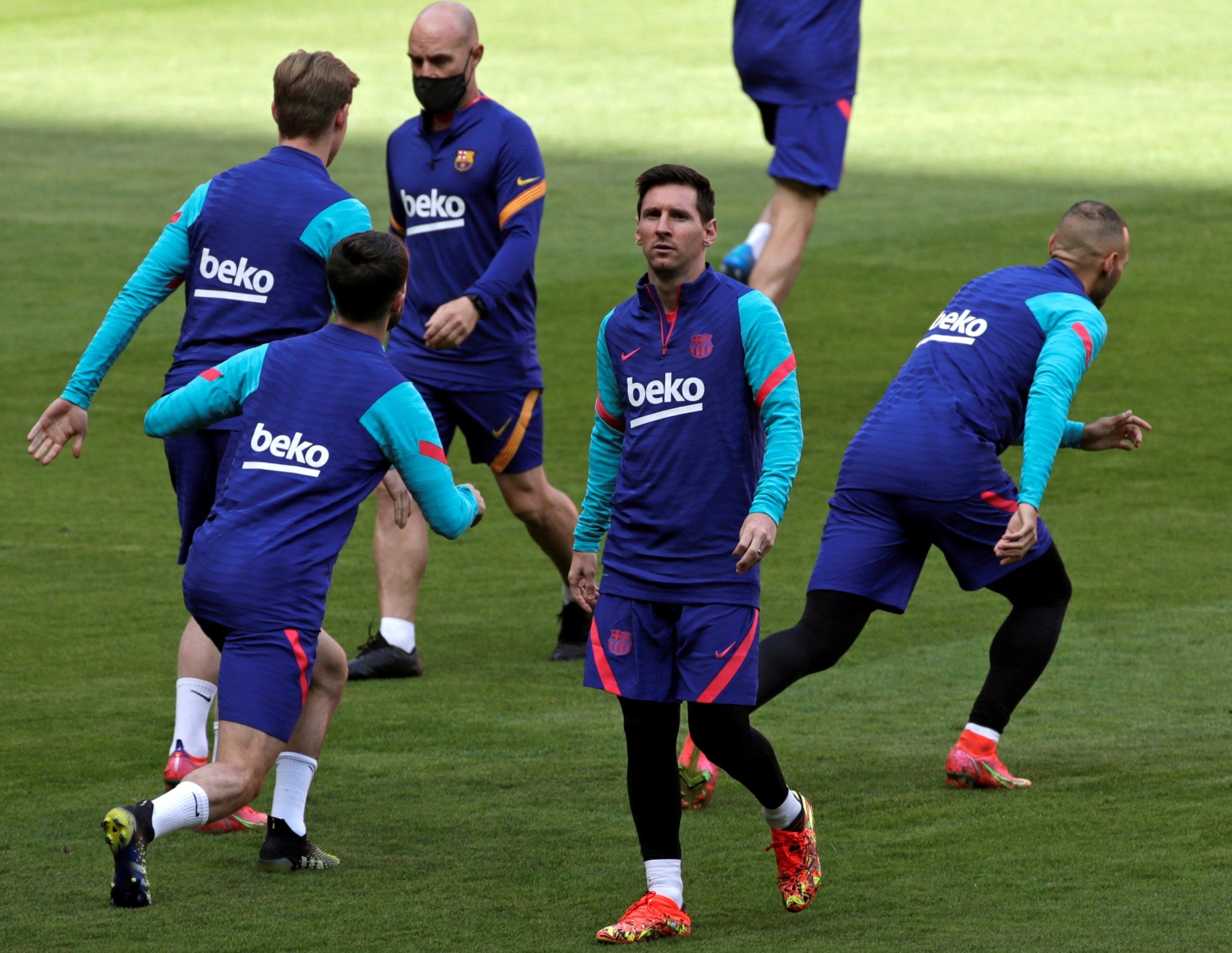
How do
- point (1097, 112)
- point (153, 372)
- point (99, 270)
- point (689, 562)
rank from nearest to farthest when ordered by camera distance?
1. point (689, 562)
2. point (153, 372)
3. point (99, 270)
4. point (1097, 112)

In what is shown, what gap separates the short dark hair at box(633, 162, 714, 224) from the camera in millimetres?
4645

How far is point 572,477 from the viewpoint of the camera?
33.2 feet

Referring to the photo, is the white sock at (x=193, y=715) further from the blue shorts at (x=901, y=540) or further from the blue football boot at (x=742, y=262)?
the blue football boot at (x=742, y=262)

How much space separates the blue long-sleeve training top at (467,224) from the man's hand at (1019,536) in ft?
8.68

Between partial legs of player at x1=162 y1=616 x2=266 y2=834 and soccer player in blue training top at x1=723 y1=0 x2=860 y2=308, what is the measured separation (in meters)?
5.82

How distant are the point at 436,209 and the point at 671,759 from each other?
10.6 ft

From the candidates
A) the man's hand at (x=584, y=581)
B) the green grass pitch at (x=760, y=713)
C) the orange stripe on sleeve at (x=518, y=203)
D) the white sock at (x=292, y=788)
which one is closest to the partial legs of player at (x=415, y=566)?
the green grass pitch at (x=760, y=713)

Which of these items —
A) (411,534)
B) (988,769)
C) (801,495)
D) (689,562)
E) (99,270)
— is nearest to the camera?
(689,562)

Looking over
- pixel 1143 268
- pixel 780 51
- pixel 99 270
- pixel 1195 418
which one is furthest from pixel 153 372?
pixel 1143 268

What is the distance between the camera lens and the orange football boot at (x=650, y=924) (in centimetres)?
448

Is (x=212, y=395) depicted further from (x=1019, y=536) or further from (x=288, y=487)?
(x=1019, y=536)

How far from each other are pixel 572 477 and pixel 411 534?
111 inches

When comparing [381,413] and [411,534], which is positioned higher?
[381,413]

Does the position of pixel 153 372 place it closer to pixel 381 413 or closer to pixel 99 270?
pixel 99 270
